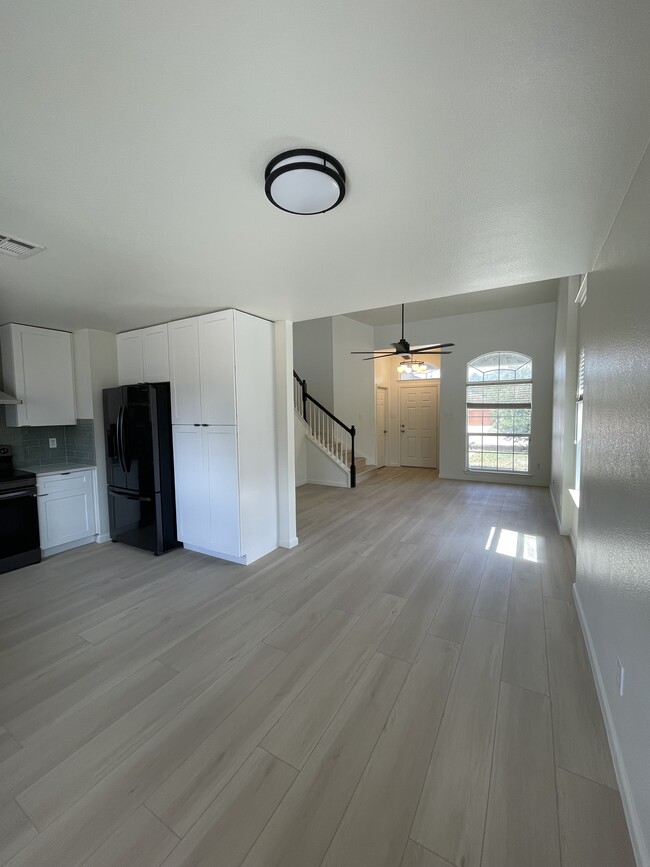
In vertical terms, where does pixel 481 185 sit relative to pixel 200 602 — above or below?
above

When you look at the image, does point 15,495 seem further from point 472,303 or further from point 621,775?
point 472,303

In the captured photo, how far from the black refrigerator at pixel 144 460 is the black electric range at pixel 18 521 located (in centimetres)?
76

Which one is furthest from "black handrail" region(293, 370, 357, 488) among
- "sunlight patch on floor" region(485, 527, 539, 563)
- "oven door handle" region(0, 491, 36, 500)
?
"oven door handle" region(0, 491, 36, 500)

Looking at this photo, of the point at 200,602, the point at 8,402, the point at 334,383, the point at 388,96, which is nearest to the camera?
the point at 388,96

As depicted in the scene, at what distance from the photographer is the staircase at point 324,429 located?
6895 mm

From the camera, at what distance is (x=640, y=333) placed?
4.33 ft

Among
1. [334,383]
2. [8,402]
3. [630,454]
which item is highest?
[334,383]

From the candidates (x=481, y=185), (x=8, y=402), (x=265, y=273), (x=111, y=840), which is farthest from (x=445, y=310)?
(x=111, y=840)

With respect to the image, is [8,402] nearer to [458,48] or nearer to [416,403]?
[458,48]

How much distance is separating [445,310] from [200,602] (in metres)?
6.41

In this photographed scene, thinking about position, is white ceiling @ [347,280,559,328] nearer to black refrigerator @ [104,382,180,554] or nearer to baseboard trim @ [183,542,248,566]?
black refrigerator @ [104,382,180,554]

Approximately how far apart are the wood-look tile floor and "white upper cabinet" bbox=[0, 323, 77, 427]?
1.66 meters

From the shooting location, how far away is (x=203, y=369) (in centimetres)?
338

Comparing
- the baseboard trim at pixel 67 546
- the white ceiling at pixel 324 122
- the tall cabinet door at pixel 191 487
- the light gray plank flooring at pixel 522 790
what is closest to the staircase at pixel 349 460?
the tall cabinet door at pixel 191 487
